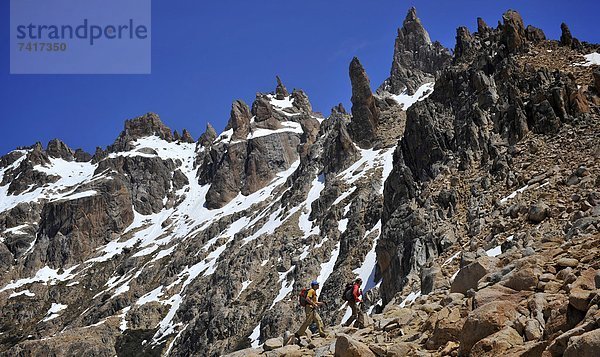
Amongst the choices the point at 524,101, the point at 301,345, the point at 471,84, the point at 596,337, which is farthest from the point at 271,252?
the point at 596,337

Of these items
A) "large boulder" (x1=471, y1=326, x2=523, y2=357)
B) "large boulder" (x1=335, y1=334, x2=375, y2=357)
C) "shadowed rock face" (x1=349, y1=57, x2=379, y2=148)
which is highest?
"shadowed rock face" (x1=349, y1=57, x2=379, y2=148)

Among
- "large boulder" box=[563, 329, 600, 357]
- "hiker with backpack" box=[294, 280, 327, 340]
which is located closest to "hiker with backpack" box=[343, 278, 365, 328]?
"hiker with backpack" box=[294, 280, 327, 340]

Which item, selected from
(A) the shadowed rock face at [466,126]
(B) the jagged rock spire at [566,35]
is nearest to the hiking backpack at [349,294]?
(A) the shadowed rock face at [466,126]

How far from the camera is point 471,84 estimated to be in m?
70.4

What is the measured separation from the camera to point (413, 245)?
47.9 meters

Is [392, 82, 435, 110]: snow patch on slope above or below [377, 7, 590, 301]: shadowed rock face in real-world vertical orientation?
above

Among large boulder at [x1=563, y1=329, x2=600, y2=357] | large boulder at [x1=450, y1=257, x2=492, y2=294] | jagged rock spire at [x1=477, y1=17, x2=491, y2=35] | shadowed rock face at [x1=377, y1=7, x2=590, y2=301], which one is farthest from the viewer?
jagged rock spire at [x1=477, y1=17, x2=491, y2=35]

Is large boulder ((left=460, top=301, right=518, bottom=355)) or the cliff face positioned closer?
large boulder ((left=460, top=301, right=518, bottom=355))

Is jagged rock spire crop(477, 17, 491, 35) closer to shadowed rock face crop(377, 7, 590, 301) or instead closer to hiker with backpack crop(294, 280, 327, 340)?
shadowed rock face crop(377, 7, 590, 301)

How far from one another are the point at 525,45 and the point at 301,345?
67.3 meters

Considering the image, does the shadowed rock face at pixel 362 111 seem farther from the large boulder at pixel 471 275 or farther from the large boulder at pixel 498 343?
the large boulder at pixel 498 343

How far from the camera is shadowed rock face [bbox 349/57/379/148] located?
468ft

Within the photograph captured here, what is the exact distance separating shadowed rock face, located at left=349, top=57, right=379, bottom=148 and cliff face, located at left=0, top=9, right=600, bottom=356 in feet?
1.44

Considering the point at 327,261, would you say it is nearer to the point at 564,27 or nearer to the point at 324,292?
the point at 324,292
